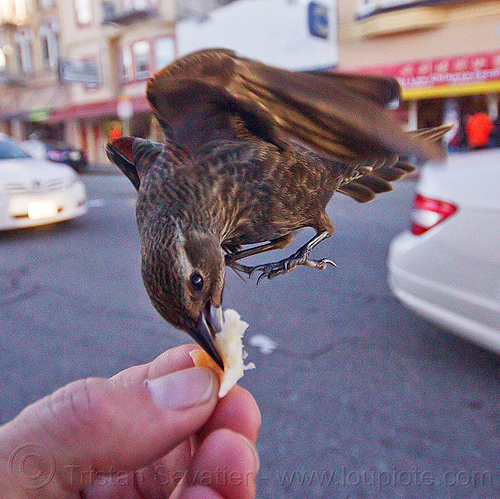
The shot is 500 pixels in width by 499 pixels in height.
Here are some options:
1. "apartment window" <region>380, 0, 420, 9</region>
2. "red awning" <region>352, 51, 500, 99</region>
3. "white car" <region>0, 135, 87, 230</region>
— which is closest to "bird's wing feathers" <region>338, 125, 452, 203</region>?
"white car" <region>0, 135, 87, 230</region>

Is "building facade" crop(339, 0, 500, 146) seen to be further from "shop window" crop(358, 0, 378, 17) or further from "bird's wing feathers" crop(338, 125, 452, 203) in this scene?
"bird's wing feathers" crop(338, 125, 452, 203)

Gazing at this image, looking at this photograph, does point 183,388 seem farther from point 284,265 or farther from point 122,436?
point 284,265

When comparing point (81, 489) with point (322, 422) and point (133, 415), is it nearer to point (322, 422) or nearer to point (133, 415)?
point (133, 415)

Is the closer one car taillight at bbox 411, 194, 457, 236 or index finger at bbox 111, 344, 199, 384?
index finger at bbox 111, 344, 199, 384

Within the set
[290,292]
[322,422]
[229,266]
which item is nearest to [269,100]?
[229,266]

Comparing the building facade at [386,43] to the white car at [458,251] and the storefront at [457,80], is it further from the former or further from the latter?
the white car at [458,251]
